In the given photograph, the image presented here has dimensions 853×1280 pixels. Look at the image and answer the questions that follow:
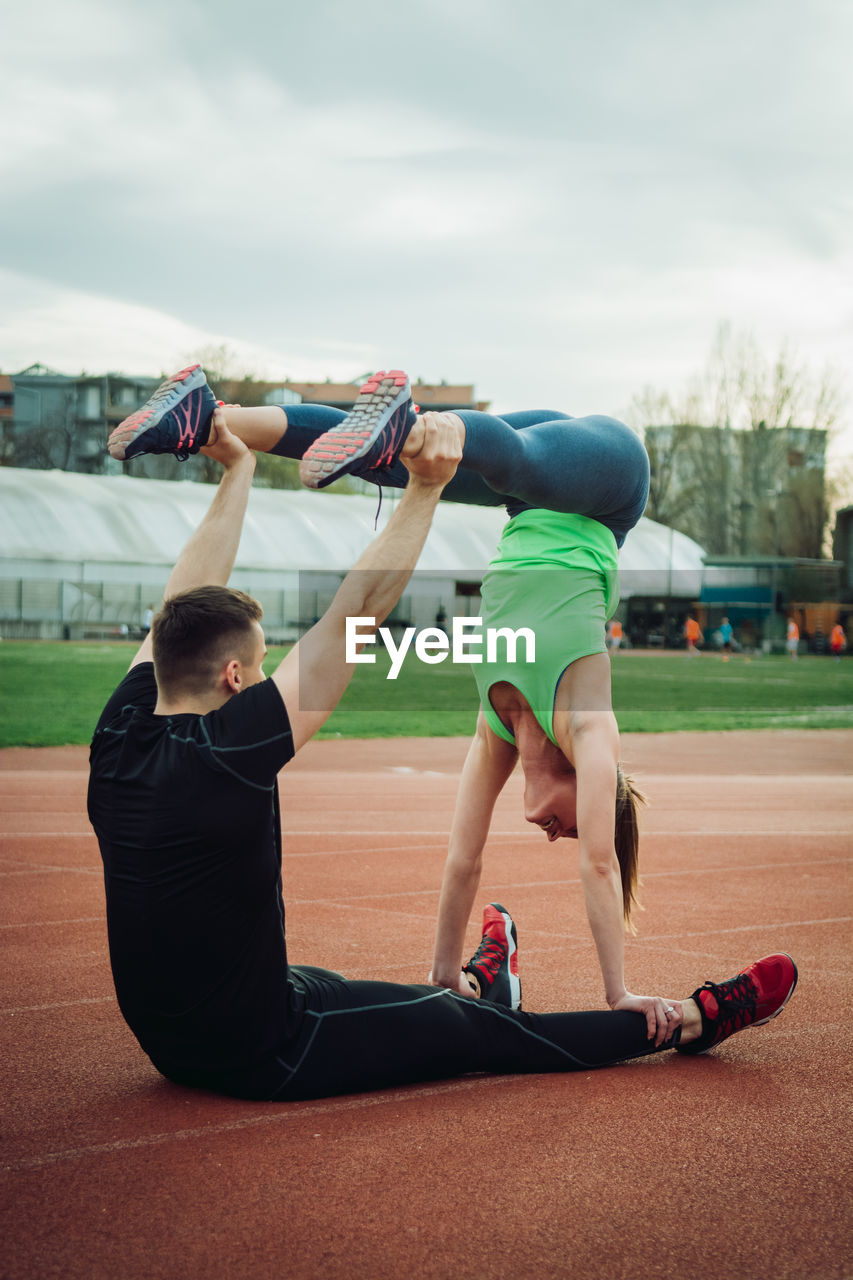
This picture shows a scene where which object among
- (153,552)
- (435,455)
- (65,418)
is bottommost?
(435,455)

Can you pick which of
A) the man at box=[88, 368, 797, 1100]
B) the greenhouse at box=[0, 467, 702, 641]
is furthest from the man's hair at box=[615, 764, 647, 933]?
the greenhouse at box=[0, 467, 702, 641]

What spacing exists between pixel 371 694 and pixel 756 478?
46.7 metres

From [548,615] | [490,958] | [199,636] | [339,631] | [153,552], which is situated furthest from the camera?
[153,552]

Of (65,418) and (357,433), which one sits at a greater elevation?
(65,418)

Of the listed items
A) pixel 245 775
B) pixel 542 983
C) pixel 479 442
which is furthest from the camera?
pixel 542 983

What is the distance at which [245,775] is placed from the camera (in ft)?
9.39

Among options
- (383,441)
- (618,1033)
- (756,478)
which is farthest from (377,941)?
(756,478)

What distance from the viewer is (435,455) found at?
300 cm

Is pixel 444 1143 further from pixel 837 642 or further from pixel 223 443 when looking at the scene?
pixel 837 642

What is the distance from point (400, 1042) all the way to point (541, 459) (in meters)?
1.64

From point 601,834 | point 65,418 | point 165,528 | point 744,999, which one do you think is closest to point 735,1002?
point 744,999

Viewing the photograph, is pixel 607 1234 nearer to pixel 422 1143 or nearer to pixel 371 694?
pixel 422 1143

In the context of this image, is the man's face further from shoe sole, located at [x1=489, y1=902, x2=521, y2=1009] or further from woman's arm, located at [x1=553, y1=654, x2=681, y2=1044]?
shoe sole, located at [x1=489, y1=902, x2=521, y2=1009]

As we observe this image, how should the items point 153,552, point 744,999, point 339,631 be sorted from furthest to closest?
point 153,552 < point 744,999 < point 339,631
